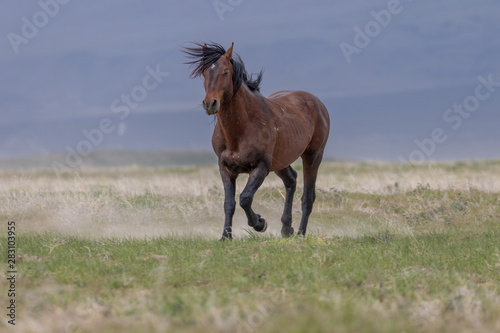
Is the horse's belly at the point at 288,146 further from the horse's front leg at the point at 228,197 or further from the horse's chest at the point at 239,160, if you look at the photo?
the horse's front leg at the point at 228,197

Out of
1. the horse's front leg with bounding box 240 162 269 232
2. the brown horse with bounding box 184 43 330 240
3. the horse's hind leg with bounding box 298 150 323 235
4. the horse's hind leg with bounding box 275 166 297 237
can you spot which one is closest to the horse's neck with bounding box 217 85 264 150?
the brown horse with bounding box 184 43 330 240

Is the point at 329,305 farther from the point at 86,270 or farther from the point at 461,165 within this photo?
Answer: the point at 461,165

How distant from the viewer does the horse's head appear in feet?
31.1

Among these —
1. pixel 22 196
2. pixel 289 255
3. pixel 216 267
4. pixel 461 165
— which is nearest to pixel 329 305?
pixel 216 267

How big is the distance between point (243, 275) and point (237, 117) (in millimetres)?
3635

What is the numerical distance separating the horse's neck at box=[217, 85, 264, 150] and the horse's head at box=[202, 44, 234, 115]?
189 millimetres

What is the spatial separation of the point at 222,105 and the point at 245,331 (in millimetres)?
6188

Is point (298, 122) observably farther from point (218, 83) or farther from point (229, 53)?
point (218, 83)

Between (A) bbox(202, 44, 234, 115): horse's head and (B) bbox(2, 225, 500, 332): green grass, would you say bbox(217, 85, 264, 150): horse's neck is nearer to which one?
(A) bbox(202, 44, 234, 115): horse's head

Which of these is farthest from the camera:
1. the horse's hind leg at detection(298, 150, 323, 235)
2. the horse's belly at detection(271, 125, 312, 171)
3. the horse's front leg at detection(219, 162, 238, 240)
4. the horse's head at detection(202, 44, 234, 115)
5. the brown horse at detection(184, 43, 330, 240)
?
the horse's hind leg at detection(298, 150, 323, 235)

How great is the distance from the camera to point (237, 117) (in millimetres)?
10406

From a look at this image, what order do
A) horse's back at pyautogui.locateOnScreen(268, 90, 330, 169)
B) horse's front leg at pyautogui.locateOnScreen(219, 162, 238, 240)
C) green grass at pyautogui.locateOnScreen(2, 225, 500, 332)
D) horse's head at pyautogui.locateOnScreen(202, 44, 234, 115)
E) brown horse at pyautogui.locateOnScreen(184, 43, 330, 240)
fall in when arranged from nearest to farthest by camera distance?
green grass at pyautogui.locateOnScreen(2, 225, 500, 332)
horse's head at pyautogui.locateOnScreen(202, 44, 234, 115)
brown horse at pyautogui.locateOnScreen(184, 43, 330, 240)
horse's front leg at pyautogui.locateOnScreen(219, 162, 238, 240)
horse's back at pyautogui.locateOnScreen(268, 90, 330, 169)

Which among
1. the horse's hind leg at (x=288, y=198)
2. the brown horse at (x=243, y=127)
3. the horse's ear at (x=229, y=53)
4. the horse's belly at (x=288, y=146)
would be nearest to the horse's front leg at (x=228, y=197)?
the brown horse at (x=243, y=127)

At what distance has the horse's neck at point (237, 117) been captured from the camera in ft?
34.0
